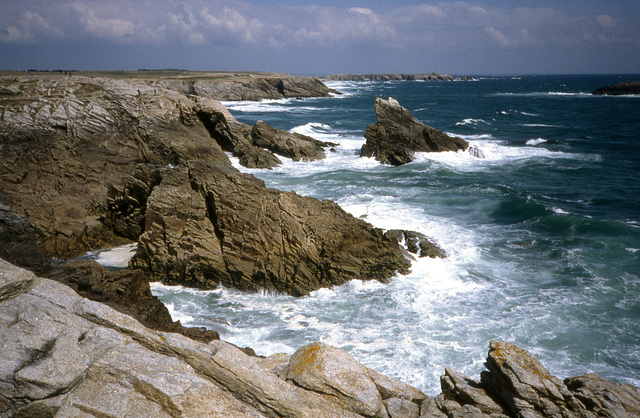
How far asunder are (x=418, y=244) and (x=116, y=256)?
35.4 feet

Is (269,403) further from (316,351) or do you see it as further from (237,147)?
(237,147)

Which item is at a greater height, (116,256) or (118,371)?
(118,371)

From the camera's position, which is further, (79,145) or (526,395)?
(79,145)

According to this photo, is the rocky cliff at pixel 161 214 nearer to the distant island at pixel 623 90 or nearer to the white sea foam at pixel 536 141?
the white sea foam at pixel 536 141

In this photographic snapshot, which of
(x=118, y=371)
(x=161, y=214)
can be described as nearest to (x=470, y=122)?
(x=161, y=214)

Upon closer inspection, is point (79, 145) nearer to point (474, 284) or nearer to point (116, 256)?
point (116, 256)

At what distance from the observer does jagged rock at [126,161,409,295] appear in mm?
13398

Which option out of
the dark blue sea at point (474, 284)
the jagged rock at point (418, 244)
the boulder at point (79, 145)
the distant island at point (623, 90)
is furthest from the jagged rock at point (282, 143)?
the distant island at point (623, 90)

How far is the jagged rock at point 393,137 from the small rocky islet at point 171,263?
0.40 ft

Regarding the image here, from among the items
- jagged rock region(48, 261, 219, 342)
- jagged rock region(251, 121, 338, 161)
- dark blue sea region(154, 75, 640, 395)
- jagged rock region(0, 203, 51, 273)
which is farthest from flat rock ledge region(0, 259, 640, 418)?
jagged rock region(251, 121, 338, 161)

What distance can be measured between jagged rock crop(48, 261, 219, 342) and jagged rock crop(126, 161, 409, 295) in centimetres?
296

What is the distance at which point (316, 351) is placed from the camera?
655cm

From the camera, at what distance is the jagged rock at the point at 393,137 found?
32812 millimetres

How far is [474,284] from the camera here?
1435cm
